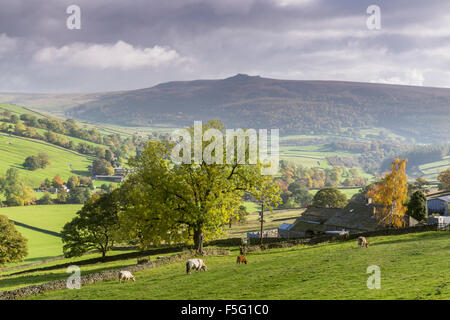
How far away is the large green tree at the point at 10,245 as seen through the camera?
55219 millimetres

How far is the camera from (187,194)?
39.7 meters

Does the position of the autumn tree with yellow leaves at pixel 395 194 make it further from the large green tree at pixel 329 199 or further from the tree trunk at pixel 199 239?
the large green tree at pixel 329 199

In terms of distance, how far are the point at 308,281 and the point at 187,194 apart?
66.8ft

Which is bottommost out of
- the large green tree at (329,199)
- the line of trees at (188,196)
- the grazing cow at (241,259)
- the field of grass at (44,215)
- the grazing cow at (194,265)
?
the field of grass at (44,215)

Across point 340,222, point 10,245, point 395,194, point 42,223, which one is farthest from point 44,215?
point 395,194

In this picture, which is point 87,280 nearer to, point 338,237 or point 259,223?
point 338,237

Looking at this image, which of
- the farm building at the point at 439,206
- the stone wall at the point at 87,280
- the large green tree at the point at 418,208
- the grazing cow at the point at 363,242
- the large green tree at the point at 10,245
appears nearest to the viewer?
the stone wall at the point at 87,280

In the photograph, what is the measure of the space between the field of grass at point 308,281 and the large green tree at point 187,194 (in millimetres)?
7103

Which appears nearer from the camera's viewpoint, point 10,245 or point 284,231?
point 10,245

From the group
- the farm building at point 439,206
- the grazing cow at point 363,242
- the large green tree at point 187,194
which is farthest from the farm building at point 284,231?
the farm building at point 439,206

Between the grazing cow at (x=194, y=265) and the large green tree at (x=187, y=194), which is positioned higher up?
the large green tree at (x=187, y=194)

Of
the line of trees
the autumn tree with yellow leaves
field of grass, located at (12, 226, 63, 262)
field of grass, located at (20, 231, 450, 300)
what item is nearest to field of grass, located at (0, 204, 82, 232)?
field of grass, located at (12, 226, 63, 262)

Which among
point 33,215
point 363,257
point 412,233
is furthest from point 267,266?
point 33,215

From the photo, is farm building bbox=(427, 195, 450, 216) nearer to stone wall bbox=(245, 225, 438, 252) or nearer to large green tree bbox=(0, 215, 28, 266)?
stone wall bbox=(245, 225, 438, 252)
